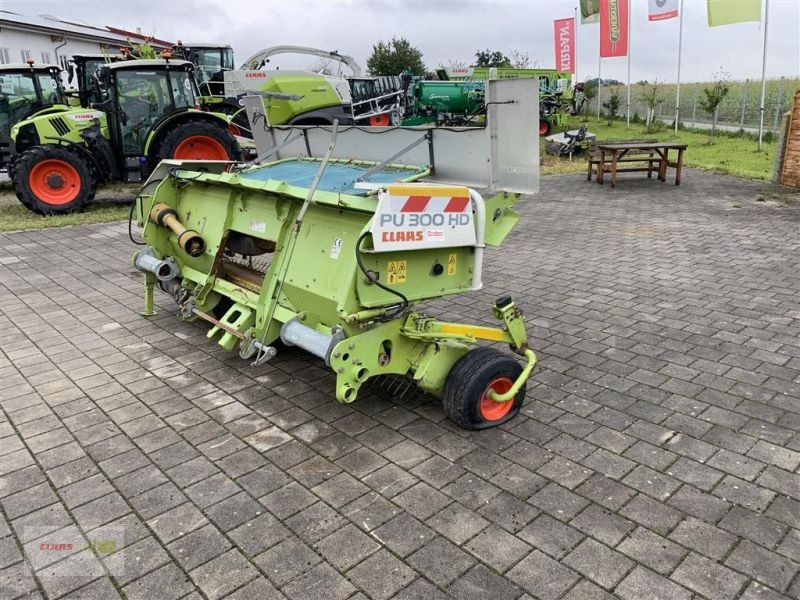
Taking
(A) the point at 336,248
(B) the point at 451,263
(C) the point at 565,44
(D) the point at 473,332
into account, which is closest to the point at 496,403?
(D) the point at 473,332

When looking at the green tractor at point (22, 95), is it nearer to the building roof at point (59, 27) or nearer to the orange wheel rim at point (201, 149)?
the orange wheel rim at point (201, 149)

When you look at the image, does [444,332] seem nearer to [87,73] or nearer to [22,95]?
[87,73]

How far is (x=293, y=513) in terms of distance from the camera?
287cm

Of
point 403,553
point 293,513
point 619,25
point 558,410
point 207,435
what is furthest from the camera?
point 619,25

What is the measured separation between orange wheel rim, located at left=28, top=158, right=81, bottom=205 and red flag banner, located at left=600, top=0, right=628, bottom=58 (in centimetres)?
1928

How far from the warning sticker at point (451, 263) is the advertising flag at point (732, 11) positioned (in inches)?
650

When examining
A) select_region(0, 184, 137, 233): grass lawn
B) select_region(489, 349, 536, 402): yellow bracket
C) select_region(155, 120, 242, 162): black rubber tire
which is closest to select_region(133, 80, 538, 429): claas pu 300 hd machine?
select_region(489, 349, 536, 402): yellow bracket

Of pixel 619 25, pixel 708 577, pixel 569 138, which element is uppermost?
pixel 619 25

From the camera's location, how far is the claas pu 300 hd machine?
3.24 m

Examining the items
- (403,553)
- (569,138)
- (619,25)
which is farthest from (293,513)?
(619,25)

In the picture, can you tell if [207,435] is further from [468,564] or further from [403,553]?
[468,564]

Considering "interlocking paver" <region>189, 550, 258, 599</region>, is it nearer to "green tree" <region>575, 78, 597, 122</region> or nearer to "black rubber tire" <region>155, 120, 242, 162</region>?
"black rubber tire" <region>155, 120, 242, 162</region>

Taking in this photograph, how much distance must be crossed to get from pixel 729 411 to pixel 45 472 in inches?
147

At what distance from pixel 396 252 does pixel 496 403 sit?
3.46ft
